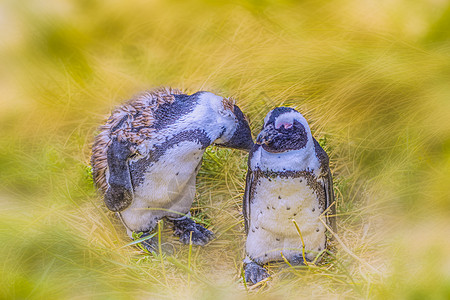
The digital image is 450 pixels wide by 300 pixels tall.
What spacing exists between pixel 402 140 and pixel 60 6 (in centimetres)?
63

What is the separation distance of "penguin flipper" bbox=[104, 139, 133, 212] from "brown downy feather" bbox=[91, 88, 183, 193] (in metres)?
0.01

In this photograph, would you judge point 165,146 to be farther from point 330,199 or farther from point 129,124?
point 330,199

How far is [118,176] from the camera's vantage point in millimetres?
791

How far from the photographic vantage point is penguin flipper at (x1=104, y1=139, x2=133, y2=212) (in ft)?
2.56

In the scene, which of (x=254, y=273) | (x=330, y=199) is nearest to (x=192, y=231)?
(x=254, y=273)

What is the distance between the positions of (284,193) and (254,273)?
0.53ft

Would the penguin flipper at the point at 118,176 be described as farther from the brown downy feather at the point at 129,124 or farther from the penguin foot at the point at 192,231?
the penguin foot at the point at 192,231

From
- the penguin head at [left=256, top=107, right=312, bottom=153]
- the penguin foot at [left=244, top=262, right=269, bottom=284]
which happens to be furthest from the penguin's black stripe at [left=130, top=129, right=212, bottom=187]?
the penguin foot at [left=244, top=262, right=269, bottom=284]

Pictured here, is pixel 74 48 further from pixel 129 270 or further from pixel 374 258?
pixel 374 258

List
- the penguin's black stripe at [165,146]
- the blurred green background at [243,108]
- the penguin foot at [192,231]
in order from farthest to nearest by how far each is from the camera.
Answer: the penguin foot at [192,231] → the penguin's black stripe at [165,146] → the blurred green background at [243,108]

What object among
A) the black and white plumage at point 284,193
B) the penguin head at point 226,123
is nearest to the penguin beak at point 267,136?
the black and white plumage at point 284,193

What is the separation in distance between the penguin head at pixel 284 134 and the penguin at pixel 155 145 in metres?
0.12

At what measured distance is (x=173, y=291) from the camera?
0.70m

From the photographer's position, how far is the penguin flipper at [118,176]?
0.78m
